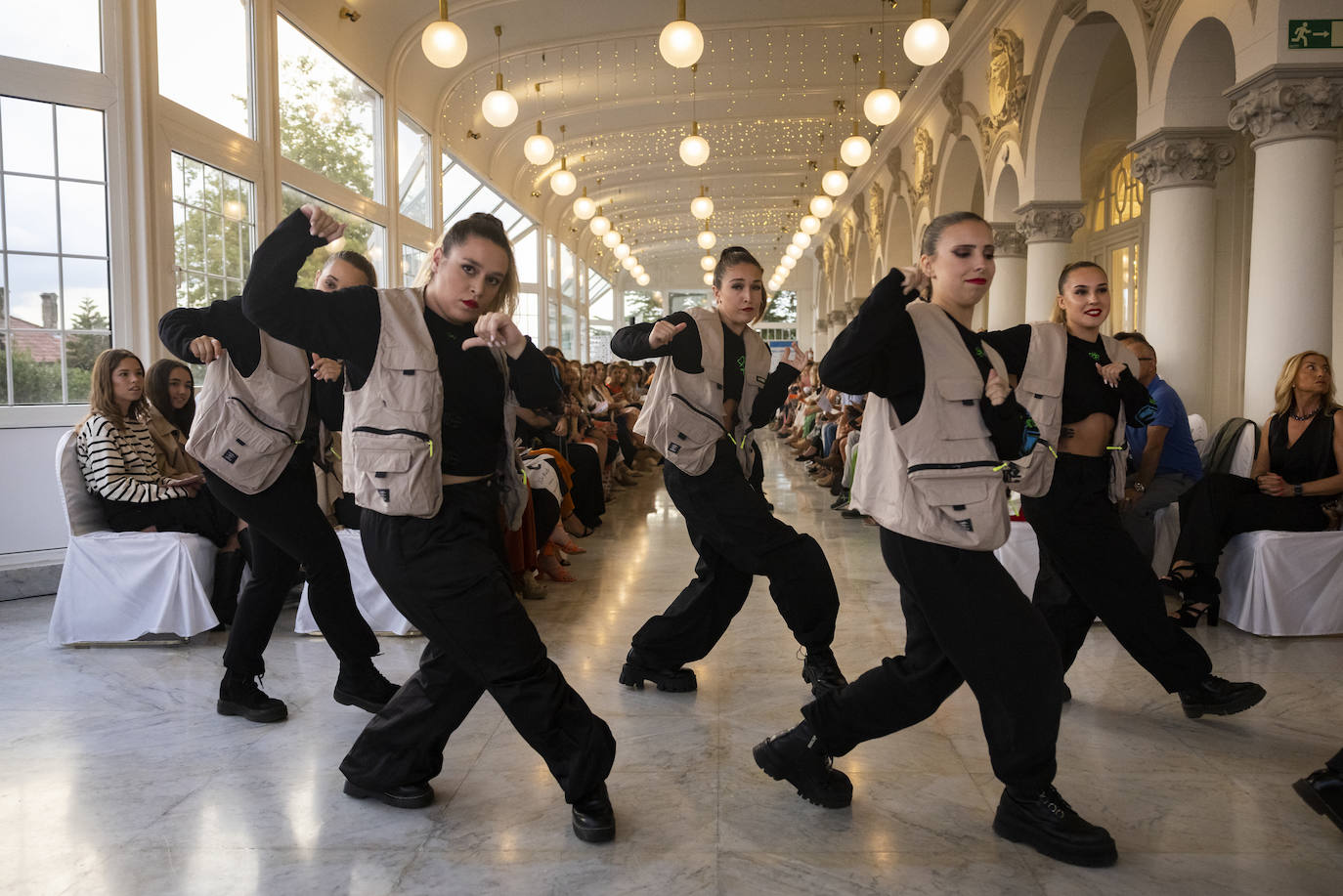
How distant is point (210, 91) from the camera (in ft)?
25.5

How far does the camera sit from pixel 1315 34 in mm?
5641

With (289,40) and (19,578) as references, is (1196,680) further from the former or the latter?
(289,40)

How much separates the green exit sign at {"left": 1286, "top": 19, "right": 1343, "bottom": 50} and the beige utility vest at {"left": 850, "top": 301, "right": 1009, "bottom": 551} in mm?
4447

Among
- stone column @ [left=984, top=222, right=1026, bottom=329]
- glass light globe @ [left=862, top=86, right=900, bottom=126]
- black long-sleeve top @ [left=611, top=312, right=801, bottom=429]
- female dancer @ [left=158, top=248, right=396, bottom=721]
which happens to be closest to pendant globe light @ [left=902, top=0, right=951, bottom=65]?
glass light globe @ [left=862, top=86, right=900, bottom=126]

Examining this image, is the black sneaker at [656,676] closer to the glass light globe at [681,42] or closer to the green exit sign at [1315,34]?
the glass light globe at [681,42]

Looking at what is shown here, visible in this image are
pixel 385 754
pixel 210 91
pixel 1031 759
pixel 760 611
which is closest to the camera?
pixel 1031 759

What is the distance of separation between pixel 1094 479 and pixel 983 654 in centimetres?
121

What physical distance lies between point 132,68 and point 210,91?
1216mm

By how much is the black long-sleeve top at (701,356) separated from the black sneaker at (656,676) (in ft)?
3.45


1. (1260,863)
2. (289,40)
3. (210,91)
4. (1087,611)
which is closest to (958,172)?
(289,40)

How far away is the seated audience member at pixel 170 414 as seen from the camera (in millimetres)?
5219

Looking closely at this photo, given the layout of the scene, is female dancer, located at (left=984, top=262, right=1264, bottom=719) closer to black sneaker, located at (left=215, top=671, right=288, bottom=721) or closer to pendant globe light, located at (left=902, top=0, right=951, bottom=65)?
black sneaker, located at (left=215, top=671, right=288, bottom=721)

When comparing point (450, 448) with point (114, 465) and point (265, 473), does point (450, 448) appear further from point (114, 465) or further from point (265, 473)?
point (114, 465)

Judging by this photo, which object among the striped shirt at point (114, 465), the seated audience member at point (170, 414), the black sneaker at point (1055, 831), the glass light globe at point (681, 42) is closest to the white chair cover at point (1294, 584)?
the black sneaker at point (1055, 831)
